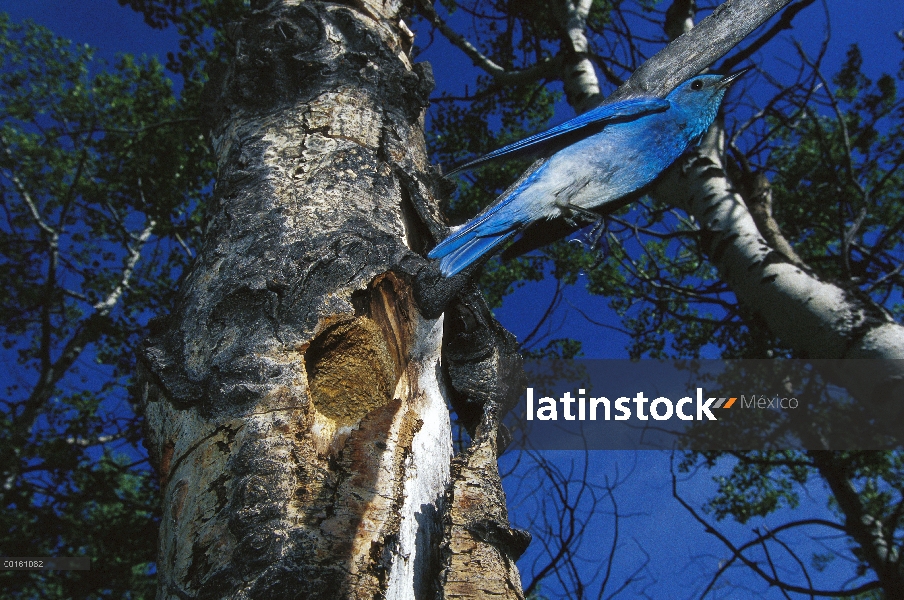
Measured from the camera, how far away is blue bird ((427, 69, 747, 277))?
1.15 meters

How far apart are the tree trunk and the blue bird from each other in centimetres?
19

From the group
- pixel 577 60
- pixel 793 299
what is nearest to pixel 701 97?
pixel 793 299

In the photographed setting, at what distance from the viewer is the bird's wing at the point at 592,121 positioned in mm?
1209

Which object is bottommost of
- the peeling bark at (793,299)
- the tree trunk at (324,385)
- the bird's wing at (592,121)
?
the tree trunk at (324,385)

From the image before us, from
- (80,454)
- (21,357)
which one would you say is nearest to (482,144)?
(80,454)

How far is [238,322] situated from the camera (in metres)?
1.35

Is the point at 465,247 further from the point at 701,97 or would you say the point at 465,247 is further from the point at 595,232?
the point at 701,97

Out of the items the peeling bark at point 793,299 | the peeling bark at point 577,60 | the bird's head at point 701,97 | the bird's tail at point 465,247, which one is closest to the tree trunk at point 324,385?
the bird's tail at point 465,247

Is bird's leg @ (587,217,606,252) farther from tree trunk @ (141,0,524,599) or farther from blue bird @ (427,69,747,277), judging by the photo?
tree trunk @ (141,0,524,599)

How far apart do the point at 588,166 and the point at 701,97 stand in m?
0.33

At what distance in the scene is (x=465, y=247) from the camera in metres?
1.22

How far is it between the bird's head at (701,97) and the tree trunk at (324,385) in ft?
1.90

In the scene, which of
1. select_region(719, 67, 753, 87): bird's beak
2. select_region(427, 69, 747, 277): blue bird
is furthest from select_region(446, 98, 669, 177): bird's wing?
select_region(719, 67, 753, 87): bird's beak

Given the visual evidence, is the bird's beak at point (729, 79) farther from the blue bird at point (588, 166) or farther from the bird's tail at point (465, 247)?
the bird's tail at point (465, 247)
